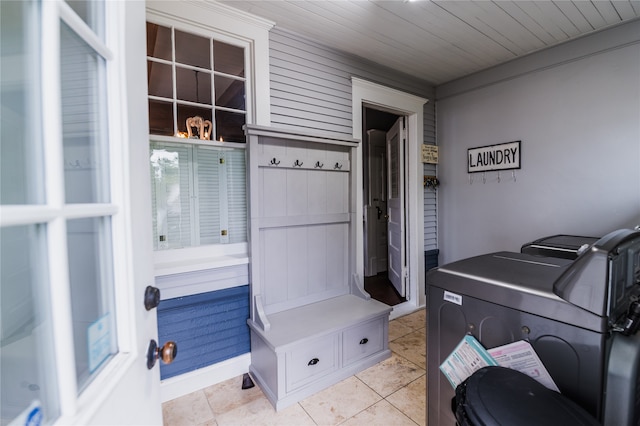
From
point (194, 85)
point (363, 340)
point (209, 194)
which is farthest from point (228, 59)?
point (363, 340)

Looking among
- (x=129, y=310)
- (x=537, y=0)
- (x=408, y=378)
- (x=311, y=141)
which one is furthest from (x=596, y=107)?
(x=129, y=310)

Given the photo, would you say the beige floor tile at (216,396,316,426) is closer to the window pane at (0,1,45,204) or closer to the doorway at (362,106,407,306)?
the window pane at (0,1,45,204)

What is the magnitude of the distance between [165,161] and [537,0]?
2.87 m

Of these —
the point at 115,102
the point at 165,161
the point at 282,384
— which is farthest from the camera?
the point at 165,161

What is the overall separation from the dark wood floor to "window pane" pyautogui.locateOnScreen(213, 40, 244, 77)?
2938 millimetres

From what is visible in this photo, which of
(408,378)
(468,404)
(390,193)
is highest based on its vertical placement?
(390,193)

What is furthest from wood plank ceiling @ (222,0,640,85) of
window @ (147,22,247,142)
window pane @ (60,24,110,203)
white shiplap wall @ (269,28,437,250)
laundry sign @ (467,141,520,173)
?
window pane @ (60,24,110,203)

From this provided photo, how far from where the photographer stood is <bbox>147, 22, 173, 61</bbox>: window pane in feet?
6.36

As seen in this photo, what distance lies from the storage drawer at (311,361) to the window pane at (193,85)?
1.90 metres

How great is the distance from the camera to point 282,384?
1.81 meters

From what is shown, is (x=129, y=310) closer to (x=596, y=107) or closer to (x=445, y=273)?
(x=445, y=273)

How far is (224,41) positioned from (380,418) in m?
A: 2.77

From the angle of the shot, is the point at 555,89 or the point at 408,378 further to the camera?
the point at 555,89

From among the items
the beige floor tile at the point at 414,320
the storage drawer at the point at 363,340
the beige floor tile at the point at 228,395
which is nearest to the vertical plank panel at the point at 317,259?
the storage drawer at the point at 363,340
